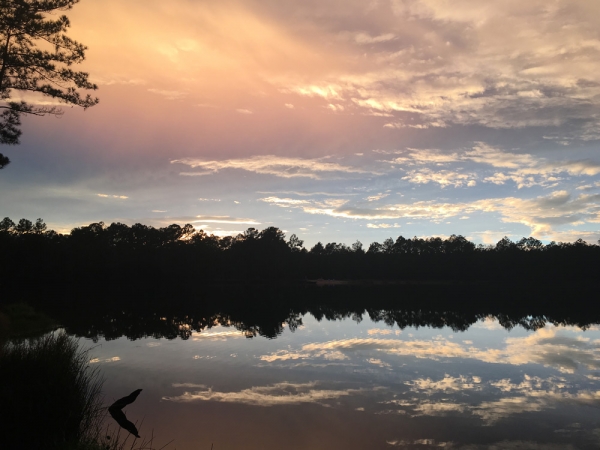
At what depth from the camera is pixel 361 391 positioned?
1373 cm

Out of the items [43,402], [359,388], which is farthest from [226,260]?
[43,402]

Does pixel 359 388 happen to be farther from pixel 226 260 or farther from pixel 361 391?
pixel 226 260

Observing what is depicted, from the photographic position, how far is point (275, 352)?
21.0 m

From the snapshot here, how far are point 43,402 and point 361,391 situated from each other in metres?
9.14

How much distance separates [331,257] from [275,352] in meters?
125

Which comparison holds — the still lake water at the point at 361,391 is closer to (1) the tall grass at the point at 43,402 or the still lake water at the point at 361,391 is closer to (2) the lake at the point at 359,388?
(2) the lake at the point at 359,388

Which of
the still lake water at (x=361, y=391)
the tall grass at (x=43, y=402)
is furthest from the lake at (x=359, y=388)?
the tall grass at (x=43, y=402)

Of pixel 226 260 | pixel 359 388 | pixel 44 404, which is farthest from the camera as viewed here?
pixel 226 260

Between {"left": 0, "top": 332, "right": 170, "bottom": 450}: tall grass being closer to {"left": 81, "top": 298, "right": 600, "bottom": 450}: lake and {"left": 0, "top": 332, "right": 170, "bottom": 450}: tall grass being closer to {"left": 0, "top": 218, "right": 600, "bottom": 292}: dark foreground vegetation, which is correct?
{"left": 81, "top": 298, "right": 600, "bottom": 450}: lake

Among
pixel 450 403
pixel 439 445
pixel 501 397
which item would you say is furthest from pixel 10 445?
pixel 501 397

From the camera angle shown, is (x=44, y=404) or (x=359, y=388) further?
(x=359, y=388)

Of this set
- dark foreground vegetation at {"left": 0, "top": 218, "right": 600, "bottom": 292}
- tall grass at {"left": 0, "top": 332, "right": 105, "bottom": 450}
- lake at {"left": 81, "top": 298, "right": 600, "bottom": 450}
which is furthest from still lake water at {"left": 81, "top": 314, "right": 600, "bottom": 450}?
dark foreground vegetation at {"left": 0, "top": 218, "right": 600, "bottom": 292}

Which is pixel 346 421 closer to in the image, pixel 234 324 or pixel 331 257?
pixel 234 324

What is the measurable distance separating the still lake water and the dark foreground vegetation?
76639mm
